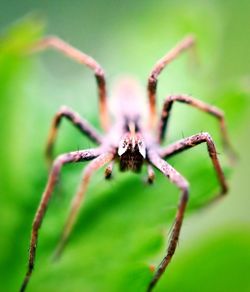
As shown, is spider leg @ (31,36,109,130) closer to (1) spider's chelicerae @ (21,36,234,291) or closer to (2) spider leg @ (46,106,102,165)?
(1) spider's chelicerae @ (21,36,234,291)

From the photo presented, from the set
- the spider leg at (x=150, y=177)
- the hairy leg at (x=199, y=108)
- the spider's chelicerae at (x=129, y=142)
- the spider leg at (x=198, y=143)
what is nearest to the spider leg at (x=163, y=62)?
the spider's chelicerae at (x=129, y=142)

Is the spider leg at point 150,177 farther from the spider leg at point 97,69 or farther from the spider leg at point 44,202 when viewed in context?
the spider leg at point 97,69

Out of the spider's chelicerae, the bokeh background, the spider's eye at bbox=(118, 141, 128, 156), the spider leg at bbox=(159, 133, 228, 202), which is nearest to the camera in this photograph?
the bokeh background

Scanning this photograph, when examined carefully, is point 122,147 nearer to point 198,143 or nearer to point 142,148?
point 142,148

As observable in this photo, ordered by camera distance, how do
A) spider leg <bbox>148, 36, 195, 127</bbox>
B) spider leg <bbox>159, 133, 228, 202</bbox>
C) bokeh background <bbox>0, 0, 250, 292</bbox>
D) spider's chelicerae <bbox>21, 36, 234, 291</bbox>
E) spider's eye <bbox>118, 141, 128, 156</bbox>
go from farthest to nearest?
spider leg <bbox>148, 36, 195, 127</bbox>, spider's eye <bbox>118, 141, 128, 156</bbox>, spider leg <bbox>159, 133, 228, 202</bbox>, spider's chelicerae <bbox>21, 36, 234, 291</bbox>, bokeh background <bbox>0, 0, 250, 292</bbox>

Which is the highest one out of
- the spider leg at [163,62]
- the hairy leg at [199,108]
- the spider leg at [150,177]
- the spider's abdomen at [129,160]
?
the spider leg at [163,62]

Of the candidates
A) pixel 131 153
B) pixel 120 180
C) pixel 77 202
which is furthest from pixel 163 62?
pixel 77 202

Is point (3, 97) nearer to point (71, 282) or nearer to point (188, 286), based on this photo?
point (71, 282)

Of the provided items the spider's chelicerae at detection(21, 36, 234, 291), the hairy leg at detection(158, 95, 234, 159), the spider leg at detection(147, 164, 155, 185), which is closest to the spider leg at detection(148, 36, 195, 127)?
the spider's chelicerae at detection(21, 36, 234, 291)
